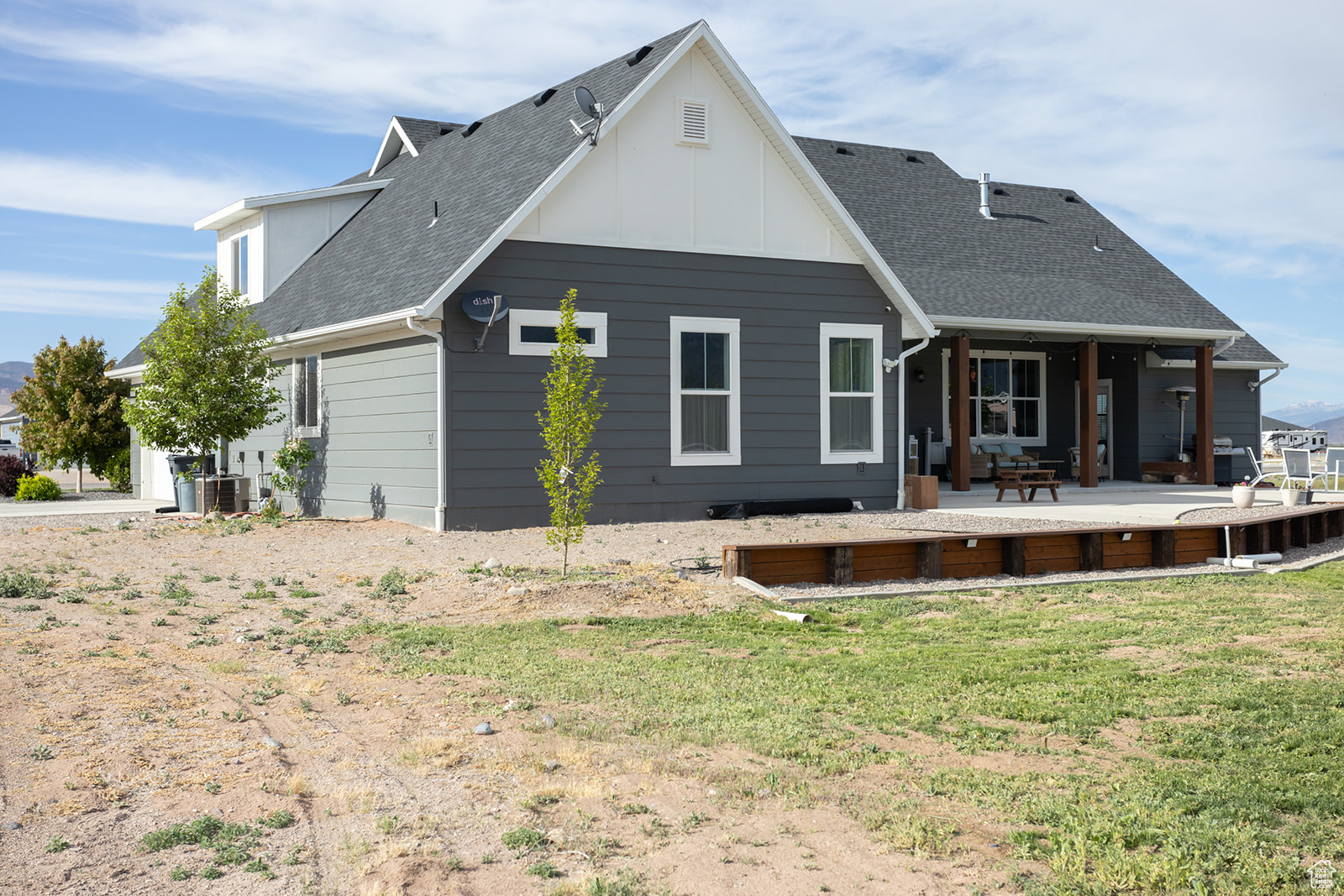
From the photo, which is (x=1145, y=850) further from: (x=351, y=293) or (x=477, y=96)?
(x=477, y=96)

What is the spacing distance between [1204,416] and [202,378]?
17.9 meters

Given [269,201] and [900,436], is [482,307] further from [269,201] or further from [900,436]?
[269,201]

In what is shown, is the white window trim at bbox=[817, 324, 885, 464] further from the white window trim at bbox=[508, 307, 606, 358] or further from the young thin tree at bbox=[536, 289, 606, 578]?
the young thin tree at bbox=[536, 289, 606, 578]

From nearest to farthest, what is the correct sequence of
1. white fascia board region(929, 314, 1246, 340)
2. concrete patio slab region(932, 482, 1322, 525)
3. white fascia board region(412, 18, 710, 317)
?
white fascia board region(412, 18, 710, 317), concrete patio slab region(932, 482, 1322, 525), white fascia board region(929, 314, 1246, 340)

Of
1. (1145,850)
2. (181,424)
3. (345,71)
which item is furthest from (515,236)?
(1145,850)

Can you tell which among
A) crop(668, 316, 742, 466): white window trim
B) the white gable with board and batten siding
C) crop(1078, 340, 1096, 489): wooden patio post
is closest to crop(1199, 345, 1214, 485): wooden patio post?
crop(1078, 340, 1096, 489): wooden patio post

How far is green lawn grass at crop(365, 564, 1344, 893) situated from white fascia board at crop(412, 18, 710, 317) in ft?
19.6

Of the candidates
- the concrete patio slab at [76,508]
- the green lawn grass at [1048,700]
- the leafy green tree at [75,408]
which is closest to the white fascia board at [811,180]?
the green lawn grass at [1048,700]

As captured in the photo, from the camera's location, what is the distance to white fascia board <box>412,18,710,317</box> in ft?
41.8

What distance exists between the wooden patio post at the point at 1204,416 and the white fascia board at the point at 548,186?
1268 centimetres

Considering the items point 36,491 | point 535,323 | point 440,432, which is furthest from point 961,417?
point 36,491

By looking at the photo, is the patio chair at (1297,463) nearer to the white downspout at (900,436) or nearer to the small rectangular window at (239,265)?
the white downspout at (900,436)

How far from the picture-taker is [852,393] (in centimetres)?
1614

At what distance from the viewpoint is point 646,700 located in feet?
18.4
